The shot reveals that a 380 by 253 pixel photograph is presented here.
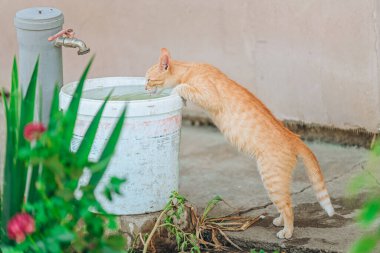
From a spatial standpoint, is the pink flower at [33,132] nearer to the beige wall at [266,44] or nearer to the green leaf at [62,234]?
the green leaf at [62,234]

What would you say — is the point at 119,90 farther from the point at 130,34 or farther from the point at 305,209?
the point at 130,34

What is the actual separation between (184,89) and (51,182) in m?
1.76

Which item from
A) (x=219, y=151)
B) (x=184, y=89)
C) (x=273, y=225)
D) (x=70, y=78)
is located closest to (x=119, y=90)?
(x=184, y=89)

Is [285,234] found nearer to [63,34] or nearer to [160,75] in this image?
[160,75]

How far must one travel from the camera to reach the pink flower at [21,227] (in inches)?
127

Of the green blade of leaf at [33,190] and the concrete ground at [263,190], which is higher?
the green blade of leaf at [33,190]

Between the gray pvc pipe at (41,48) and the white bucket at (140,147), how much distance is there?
4.2 inches

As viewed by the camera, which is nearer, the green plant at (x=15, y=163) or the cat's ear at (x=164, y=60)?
the green plant at (x=15, y=163)

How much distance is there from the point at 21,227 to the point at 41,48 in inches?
72.4

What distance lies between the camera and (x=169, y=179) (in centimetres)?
489

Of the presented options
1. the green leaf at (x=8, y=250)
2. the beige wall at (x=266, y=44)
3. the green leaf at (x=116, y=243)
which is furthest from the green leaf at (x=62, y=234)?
the beige wall at (x=266, y=44)

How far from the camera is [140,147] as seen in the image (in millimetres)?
4715

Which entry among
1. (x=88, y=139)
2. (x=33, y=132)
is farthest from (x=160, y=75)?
(x=33, y=132)

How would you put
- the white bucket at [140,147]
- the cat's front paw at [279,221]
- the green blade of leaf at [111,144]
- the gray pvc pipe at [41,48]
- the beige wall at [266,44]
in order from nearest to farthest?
the green blade of leaf at [111,144] < the white bucket at [140,147] < the gray pvc pipe at [41,48] < the cat's front paw at [279,221] < the beige wall at [266,44]
